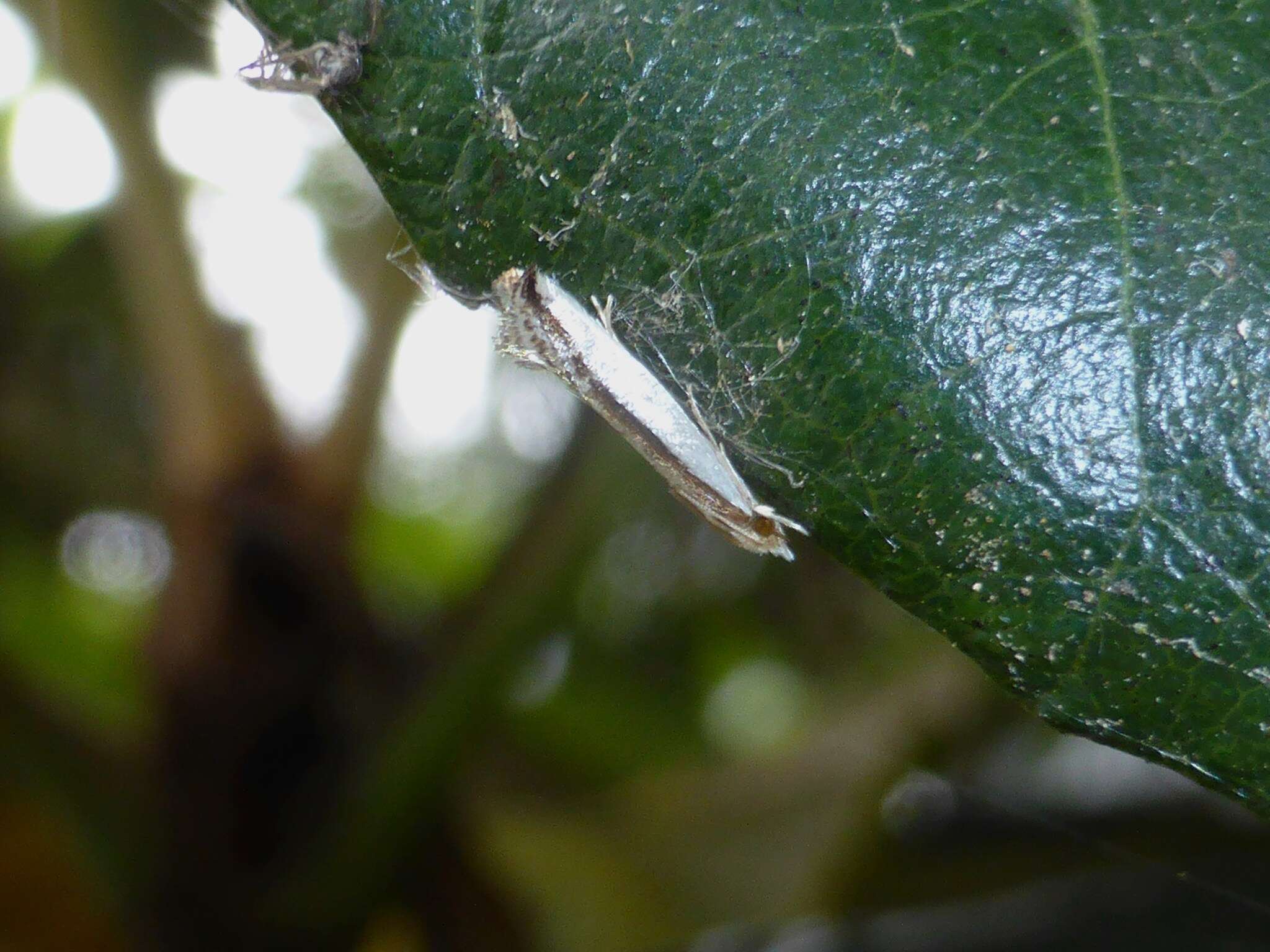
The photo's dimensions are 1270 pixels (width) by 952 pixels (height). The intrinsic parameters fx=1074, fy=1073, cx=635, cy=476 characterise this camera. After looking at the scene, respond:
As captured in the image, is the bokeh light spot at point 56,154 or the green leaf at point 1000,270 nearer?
the green leaf at point 1000,270

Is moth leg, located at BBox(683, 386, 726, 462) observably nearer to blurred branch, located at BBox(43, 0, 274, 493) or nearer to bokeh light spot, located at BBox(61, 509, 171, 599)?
blurred branch, located at BBox(43, 0, 274, 493)

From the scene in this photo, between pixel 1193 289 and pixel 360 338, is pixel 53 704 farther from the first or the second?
pixel 1193 289

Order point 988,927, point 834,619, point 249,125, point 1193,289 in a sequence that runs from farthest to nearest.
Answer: point 834,619, point 249,125, point 988,927, point 1193,289

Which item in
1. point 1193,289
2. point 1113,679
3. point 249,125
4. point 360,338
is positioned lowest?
point 1113,679

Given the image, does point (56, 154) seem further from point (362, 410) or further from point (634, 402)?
point (634, 402)

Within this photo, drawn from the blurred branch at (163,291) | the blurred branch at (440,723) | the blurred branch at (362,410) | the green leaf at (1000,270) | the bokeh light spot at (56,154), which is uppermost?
the bokeh light spot at (56,154)

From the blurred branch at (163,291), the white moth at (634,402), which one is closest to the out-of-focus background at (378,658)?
the blurred branch at (163,291)

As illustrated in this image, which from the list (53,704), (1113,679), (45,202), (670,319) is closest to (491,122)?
(670,319)

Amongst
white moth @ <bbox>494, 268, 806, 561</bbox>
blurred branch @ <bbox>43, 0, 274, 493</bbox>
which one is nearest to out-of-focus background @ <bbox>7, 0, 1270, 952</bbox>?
blurred branch @ <bbox>43, 0, 274, 493</bbox>

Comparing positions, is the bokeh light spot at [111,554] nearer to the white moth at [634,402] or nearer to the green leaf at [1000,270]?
the white moth at [634,402]
